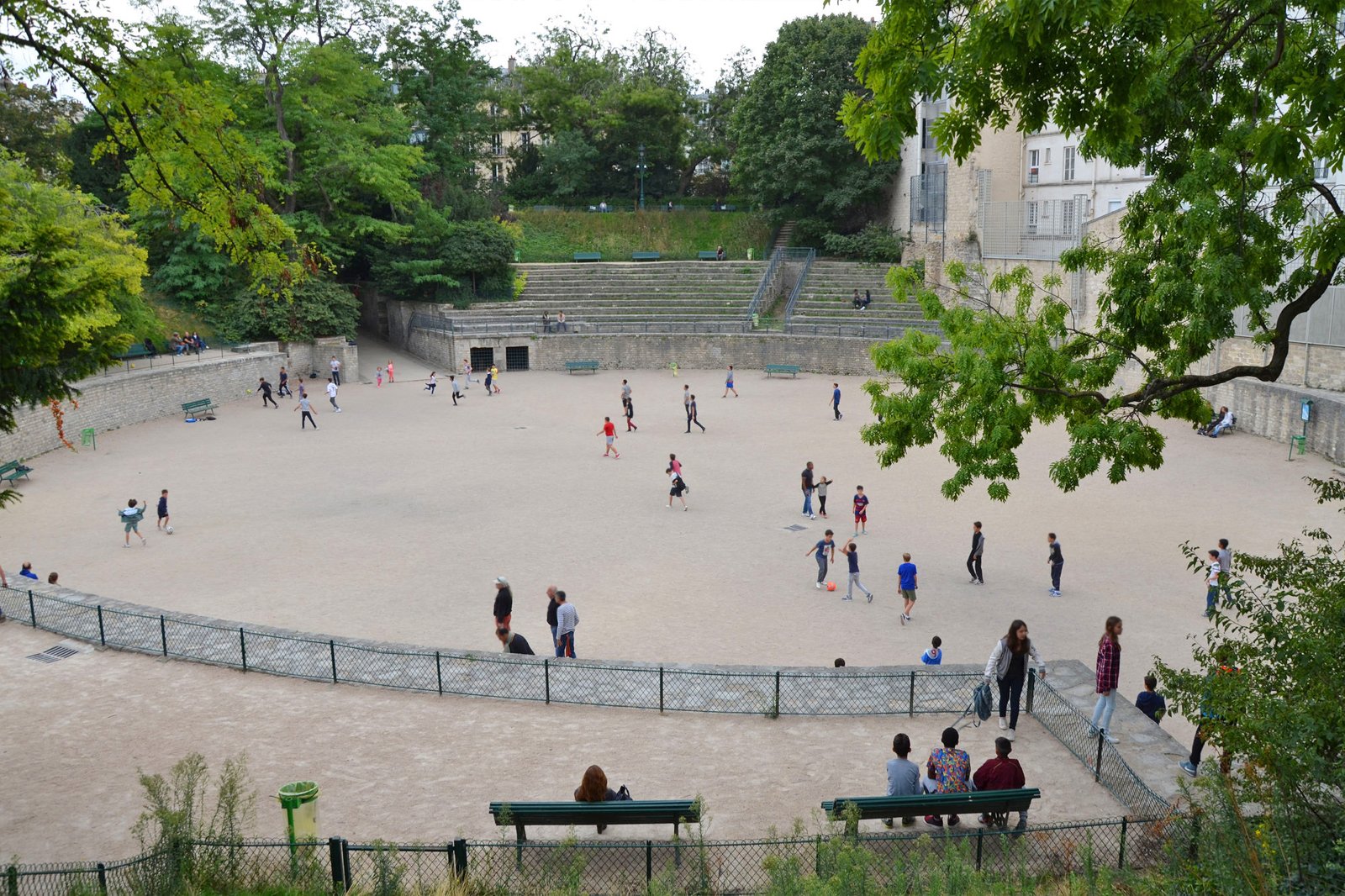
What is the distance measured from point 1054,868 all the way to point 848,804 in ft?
5.75

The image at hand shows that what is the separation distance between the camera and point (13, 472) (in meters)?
26.3

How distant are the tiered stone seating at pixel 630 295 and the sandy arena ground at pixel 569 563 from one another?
14850 millimetres

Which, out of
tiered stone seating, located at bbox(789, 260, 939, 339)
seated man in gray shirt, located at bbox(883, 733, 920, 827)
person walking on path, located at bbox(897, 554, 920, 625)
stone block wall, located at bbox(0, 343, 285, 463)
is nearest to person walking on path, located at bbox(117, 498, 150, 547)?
stone block wall, located at bbox(0, 343, 285, 463)

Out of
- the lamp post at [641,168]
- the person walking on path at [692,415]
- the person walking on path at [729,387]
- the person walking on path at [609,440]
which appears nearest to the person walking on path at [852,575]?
the person walking on path at [609,440]

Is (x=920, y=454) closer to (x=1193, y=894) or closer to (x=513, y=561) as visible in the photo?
(x=513, y=561)

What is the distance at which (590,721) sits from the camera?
12133mm

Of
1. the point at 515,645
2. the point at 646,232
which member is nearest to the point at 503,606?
the point at 515,645

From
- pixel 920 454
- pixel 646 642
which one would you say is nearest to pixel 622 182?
pixel 920 454

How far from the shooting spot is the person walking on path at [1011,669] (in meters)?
11.4

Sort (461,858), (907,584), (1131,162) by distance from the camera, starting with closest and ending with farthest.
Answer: (461,858), (1131,162), (907,584)

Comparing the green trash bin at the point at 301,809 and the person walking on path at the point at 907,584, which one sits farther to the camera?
the person walking on path at the point at 907,584

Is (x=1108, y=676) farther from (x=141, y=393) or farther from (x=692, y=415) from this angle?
(x=141, y=393)

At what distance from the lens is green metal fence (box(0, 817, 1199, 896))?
7844mm

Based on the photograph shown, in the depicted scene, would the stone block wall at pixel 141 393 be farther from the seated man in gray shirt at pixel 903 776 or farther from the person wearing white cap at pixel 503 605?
the seated man in gray shirt at pixel 903 776
